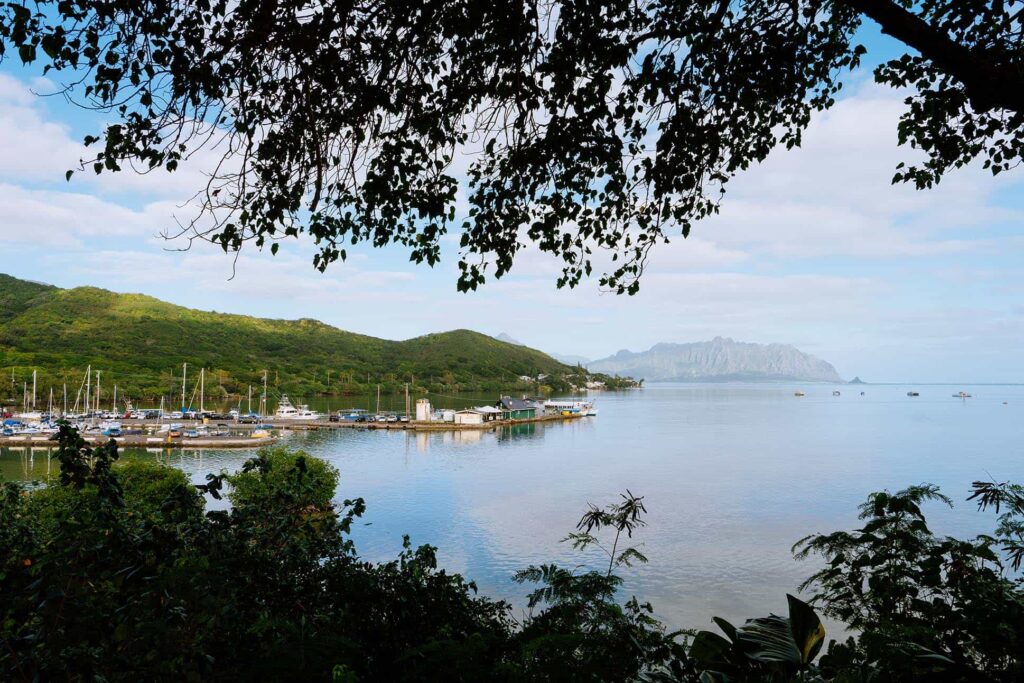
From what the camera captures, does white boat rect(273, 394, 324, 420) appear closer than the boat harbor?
No

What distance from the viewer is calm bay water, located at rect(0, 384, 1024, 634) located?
16844 mm

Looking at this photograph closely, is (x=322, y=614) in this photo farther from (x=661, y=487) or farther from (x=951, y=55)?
(x=661, y=487)

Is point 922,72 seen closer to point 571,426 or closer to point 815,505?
point 815,505

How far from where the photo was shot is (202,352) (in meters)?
73.4

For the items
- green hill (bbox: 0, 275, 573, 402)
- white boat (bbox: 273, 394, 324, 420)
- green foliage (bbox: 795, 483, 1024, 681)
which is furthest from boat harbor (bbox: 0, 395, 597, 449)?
green foliage (bbox: 795, 483, 1024, 681)

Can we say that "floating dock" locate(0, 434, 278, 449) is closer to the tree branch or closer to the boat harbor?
the boat harbor

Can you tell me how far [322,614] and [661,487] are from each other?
26.8 m

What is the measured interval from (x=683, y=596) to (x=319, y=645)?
1451cm

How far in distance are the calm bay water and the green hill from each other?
1031 inches

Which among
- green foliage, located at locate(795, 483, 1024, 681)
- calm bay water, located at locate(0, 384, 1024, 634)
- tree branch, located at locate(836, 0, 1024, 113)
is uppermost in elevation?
tree branch, located at locate(836, 0, 1024, 113)

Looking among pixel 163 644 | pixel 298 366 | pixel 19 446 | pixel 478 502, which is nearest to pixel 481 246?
pixel 163 644

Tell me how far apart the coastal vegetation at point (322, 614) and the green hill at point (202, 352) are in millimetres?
59229

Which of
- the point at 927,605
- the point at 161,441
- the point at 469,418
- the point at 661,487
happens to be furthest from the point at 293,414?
the point at 927,605

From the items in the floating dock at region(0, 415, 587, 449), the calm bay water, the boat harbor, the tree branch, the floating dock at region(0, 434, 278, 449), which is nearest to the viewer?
the tree branch
